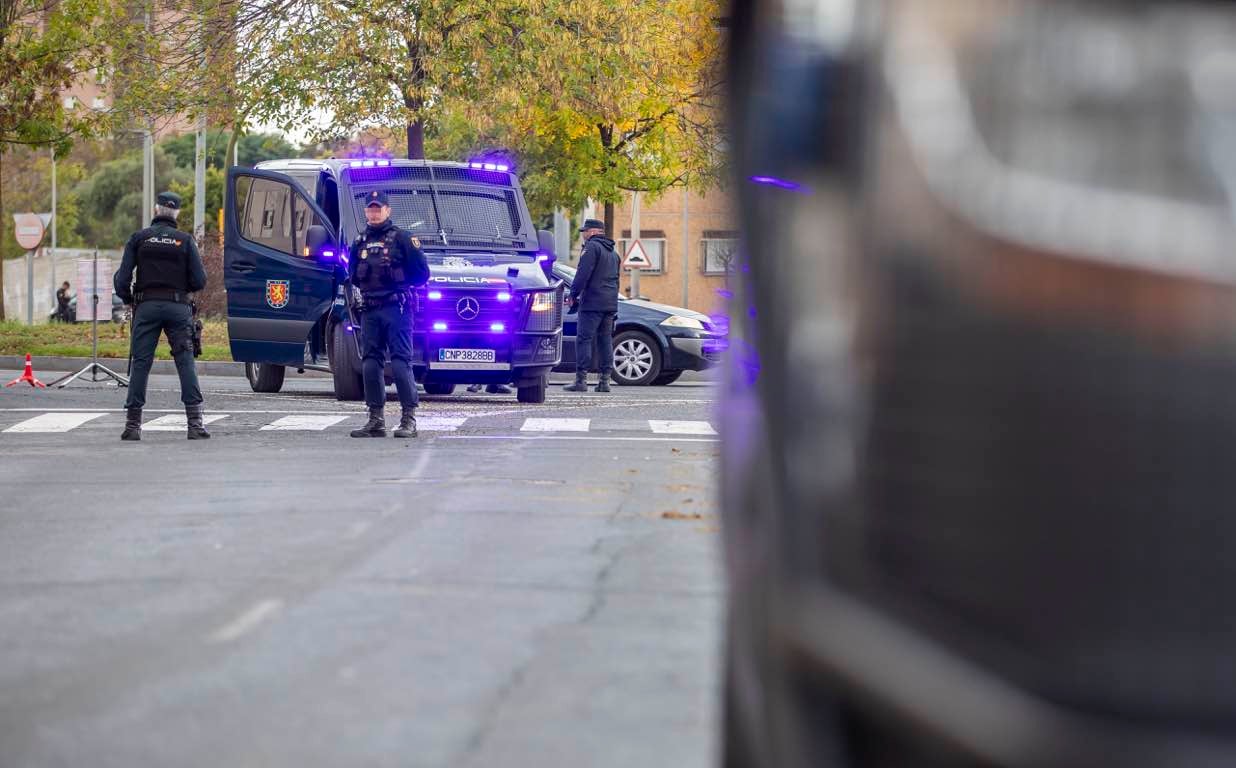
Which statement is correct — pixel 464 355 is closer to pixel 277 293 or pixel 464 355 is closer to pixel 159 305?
pixel 277 293

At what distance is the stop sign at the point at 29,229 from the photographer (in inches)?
1544

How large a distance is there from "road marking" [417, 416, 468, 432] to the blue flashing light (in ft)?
44.9

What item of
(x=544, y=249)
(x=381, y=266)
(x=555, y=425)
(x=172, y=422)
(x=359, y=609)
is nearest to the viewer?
(x=359, y=609)

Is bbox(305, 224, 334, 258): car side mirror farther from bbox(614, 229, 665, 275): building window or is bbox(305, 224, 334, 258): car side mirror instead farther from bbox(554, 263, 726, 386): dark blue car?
bbox(614, 229, 665, 275): building window

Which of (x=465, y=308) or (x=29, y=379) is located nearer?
(x=465, y=308)

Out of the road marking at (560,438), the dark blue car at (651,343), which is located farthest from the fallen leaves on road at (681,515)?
the dark blue car at (651,343)

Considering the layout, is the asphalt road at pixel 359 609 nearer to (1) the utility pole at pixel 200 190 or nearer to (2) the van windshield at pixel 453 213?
(2) the van windshield at pixel 453 213

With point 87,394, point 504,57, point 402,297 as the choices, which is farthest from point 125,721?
point 504,57

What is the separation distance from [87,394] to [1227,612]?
19.6 meters

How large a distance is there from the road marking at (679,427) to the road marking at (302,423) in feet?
9.18

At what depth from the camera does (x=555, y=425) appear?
53.1ft

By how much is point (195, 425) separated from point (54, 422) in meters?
1.98

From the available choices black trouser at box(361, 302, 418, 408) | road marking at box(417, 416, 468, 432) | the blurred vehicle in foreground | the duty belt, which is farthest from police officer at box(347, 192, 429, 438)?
the blurred vehicle in foreground

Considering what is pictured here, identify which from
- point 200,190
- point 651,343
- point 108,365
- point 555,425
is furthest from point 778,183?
point 200,190
